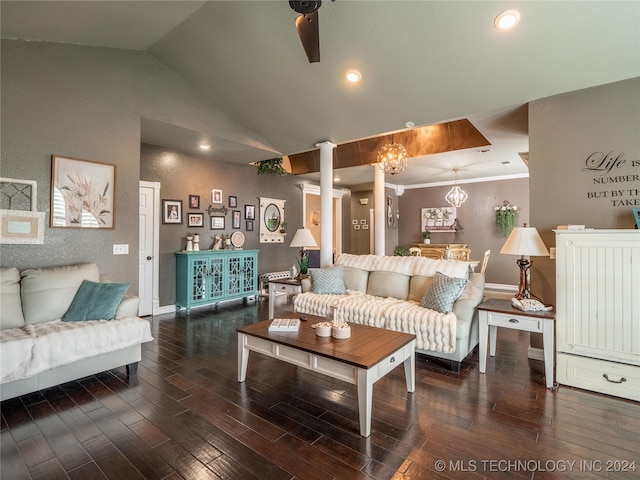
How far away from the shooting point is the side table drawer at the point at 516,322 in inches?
108

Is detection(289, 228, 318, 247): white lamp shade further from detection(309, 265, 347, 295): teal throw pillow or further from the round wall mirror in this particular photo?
the round wall mirror

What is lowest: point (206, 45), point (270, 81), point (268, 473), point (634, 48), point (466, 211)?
point (268, 473)

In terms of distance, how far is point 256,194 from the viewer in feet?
21.2

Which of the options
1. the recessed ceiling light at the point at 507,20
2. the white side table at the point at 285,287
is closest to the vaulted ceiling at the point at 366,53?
the recessed ceiling light at the point at 507,20

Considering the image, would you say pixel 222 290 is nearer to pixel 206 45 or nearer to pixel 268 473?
pixel 206 45

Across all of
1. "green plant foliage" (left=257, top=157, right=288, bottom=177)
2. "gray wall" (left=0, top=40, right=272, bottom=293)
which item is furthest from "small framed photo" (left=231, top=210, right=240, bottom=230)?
"gray wall" (left=0, top=40, right=272, bottom=293)

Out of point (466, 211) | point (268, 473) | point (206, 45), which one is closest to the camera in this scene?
point (268, 473)

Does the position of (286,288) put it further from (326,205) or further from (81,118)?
(81,118)

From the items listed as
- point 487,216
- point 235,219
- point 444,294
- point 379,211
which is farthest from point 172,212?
point 487,216

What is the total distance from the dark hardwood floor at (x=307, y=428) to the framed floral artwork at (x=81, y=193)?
160cm

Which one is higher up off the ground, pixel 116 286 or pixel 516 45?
pixel 516 45

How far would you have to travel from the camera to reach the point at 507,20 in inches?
101

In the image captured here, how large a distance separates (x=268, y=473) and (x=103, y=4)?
3.71 m

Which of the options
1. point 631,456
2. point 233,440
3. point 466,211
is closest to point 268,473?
point 233,440
